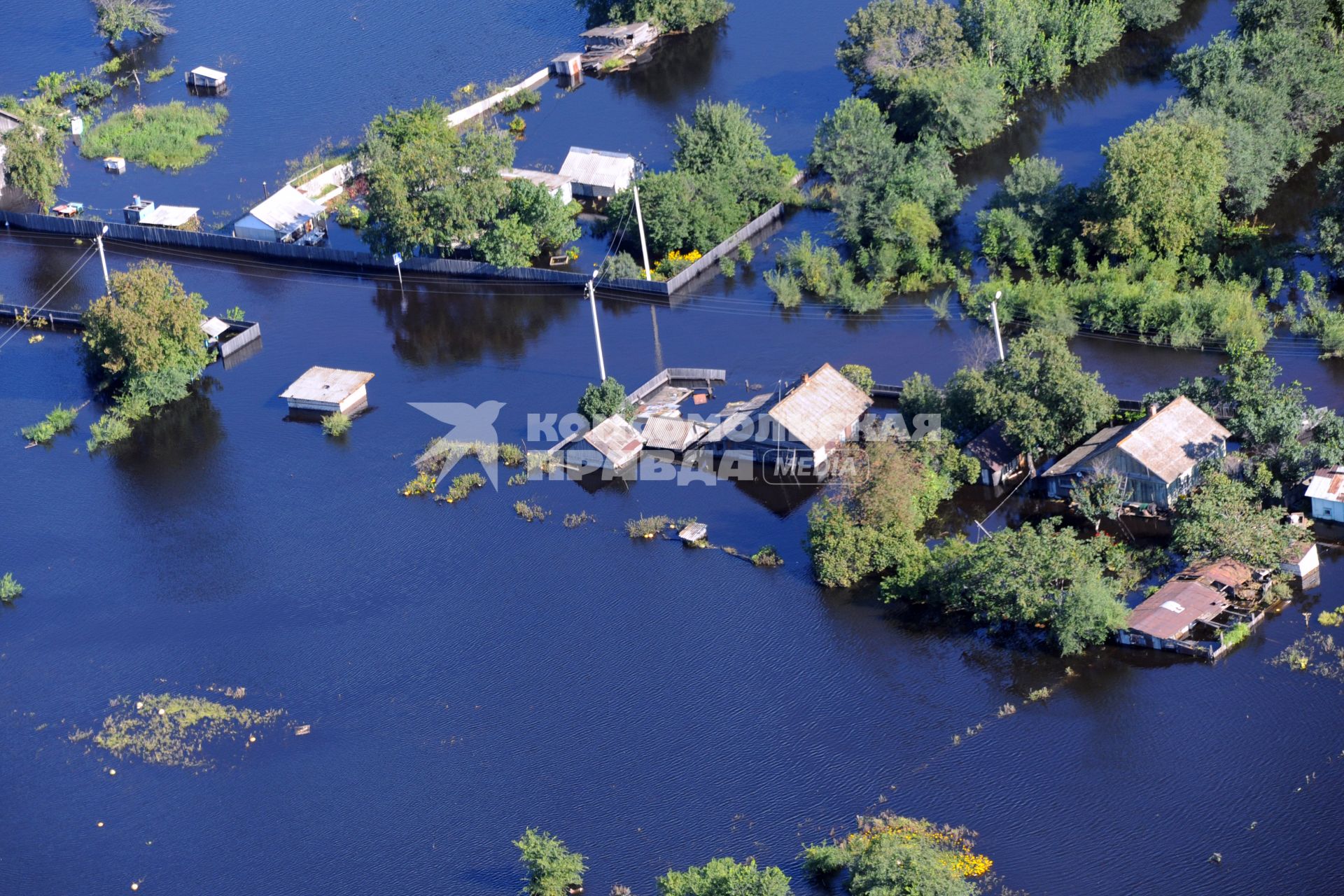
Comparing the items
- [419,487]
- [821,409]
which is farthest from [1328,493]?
[419,487]

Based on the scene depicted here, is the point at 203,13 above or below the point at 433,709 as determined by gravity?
above

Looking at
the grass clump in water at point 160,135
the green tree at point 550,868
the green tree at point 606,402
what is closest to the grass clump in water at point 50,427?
the green tree at point 606,402

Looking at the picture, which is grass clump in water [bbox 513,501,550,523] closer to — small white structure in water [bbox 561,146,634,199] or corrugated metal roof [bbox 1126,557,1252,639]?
corrugated metal roof [bbox 1126,557,1252,639]

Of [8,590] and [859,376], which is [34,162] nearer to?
[8,590]

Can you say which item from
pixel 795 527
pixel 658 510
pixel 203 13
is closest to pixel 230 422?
pixel 658 510

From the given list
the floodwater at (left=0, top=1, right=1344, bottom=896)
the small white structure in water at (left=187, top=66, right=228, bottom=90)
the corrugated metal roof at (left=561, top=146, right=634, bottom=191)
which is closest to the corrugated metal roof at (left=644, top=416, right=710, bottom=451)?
the floodwater at (left=0, top=1, right=1344, bottom=896)

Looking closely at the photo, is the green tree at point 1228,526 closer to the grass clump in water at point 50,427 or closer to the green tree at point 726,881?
the green tree at point 726,881

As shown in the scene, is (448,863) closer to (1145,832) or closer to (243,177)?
(1145,832)
